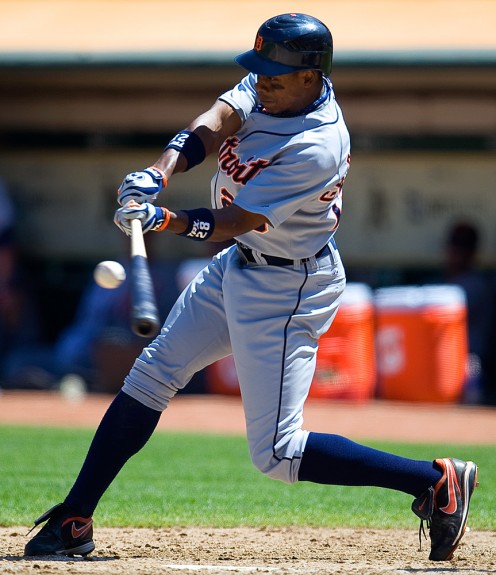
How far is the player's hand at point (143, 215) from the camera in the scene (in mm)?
3617

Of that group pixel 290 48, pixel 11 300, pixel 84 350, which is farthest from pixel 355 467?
pixel 11 300

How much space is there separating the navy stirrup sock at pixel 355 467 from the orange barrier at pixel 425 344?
506 centimetres

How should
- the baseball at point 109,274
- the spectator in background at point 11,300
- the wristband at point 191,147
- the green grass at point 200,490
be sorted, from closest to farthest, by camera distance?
the baseball at point 109,274 < the wristband at point 191,147 < the green grass at point 200,490 < the spectator in background at point 11,300

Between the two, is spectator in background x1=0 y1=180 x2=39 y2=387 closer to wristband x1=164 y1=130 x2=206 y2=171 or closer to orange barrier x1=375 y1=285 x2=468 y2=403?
orange barrier x1=375 y1=285 x2=468 y2=403

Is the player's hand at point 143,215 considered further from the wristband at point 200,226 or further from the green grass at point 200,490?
the green grass at point 200,490

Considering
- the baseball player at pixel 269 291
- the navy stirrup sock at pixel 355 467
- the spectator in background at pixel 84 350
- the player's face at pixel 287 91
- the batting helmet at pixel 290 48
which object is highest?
the batting helmet at pixel 290 48

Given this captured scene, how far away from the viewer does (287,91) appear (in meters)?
3.89

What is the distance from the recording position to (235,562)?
4020 mm

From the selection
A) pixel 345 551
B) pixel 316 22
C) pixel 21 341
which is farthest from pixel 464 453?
pixel 21 341

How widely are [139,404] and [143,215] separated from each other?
0.77m

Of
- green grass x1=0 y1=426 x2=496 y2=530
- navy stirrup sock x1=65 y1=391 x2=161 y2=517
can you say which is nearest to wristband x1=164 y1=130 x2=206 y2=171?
navy stirrup sock x1=65 y1=391 x2=161 y2=517

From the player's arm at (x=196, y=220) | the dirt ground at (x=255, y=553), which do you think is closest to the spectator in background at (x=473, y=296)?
the dirt ground at (x=255, y=553)

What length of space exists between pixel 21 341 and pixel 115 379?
1.37 meters

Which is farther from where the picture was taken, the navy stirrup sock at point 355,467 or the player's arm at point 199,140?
the player's arm at point 199,140
